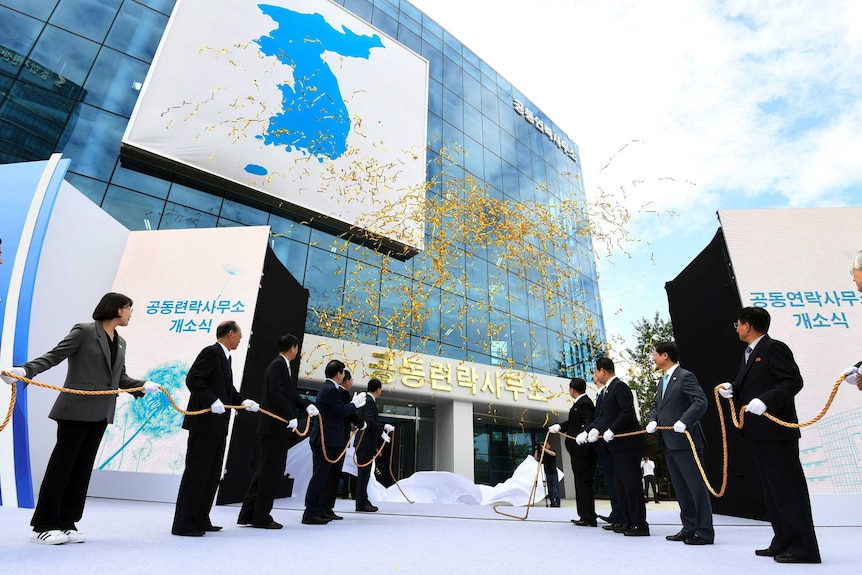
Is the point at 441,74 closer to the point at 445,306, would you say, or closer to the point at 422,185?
the point at 422,185

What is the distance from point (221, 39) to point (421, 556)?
1303cm

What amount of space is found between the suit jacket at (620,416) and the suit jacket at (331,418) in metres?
2.52

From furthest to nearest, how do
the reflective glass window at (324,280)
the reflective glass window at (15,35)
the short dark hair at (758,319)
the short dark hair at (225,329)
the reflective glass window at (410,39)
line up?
1. the reflective glass window at (410,39)
2. the reflective glass window at (324,280)
3. the reflective glass window at (15,35)
4. the short dark hair at (225,329)
5. the short dark hair at (758,319)

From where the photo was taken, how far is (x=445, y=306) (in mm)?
13875

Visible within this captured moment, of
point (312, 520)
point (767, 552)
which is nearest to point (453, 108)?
point (312, 520)

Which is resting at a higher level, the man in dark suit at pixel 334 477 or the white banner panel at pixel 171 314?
the white banner panel at pixel 171 314

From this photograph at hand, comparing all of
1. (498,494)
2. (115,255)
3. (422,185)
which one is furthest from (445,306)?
(115,255)

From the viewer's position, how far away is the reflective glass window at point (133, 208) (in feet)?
32.1

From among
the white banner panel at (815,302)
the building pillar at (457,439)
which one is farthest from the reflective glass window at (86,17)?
the white banner panel at (815,302)

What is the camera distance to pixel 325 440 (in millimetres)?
4520

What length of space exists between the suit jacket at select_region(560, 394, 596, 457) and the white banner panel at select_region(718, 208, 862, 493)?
2498 mm

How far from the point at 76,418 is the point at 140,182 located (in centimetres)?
915

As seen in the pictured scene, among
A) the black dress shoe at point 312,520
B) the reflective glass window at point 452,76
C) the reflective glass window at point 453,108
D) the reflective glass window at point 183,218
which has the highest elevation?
the reflective glass window at point 452,76

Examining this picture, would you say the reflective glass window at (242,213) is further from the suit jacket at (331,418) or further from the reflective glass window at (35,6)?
the suit jacket at (331,418)
